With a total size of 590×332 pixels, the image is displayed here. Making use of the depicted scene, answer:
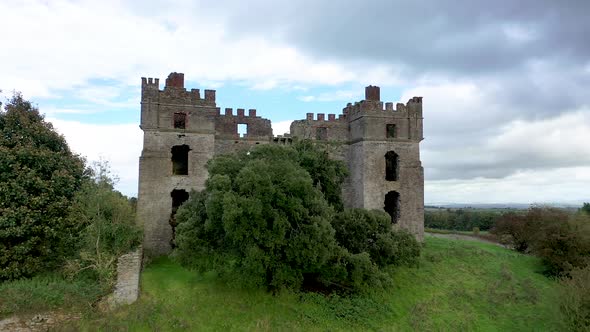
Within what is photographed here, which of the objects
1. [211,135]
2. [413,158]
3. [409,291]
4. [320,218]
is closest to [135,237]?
[211,135]

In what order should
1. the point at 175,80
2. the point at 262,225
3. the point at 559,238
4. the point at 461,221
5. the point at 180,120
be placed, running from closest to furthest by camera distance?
the point at 262,225, the point at 175,80, the point at 180,120, the point at 559,238, the point at 461,221

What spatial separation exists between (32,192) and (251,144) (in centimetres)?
1323

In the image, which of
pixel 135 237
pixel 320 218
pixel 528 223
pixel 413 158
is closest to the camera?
pixel 320 218

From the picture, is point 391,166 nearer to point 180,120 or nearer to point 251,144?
point 251,144

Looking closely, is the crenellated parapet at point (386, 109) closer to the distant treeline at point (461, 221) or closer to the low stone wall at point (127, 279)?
the low stone wall at point (127, 279)

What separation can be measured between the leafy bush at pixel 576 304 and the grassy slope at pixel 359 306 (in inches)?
42.4

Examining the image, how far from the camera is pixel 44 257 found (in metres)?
19.2

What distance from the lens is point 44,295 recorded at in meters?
17.2

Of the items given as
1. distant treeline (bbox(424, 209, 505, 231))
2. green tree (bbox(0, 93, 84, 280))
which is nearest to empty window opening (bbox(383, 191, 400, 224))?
green tree (bbox(0, 93, 84, 280))

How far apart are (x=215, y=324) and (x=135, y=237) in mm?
8360

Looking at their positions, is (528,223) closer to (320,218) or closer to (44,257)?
(320,218)

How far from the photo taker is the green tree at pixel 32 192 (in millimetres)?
18234

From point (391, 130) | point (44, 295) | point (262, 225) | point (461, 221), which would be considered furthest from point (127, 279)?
point (461, 221)

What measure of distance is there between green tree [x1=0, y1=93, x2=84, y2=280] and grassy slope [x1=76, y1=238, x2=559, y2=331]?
4.51m
